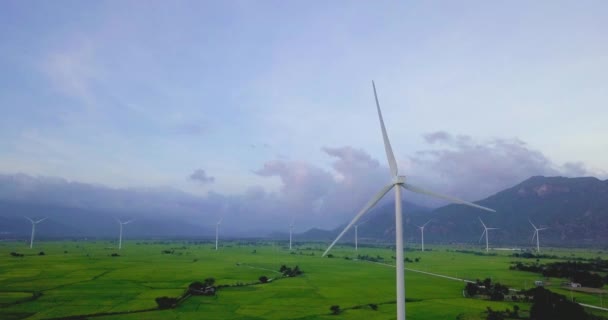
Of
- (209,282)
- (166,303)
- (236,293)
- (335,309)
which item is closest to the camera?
(335,309)

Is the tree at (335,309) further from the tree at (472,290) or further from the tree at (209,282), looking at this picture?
the tree at (209,282)

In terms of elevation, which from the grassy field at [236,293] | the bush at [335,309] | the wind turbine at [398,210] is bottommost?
the grassy field at [236,293]

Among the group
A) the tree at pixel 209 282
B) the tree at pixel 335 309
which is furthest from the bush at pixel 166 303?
the tree at pixel 335 309

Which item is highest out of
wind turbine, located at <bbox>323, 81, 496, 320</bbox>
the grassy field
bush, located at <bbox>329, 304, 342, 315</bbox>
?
wind turbine, located at <bbox>323, 81, 496, 320</bbox>

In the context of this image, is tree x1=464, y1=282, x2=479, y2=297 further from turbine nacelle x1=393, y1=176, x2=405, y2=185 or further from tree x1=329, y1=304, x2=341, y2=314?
turbine nacelle x1=393, y1=176, x2=405, y2=185

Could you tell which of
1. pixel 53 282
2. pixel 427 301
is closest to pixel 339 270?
pixel 427 301

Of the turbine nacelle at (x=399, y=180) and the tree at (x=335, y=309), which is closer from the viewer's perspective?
the turbine nacelle at (x=399, y=180)

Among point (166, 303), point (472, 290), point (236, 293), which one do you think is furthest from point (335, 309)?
point (472, 290)

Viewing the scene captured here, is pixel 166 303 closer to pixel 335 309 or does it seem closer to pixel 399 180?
pixel 335 309

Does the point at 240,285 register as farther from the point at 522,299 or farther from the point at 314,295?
the point at 522,299

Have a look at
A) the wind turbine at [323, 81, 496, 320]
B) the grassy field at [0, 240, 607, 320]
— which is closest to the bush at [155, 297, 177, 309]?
the grassy field at [0, 240, 607, 320]

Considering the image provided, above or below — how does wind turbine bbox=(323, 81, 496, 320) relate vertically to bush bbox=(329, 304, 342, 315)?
above
